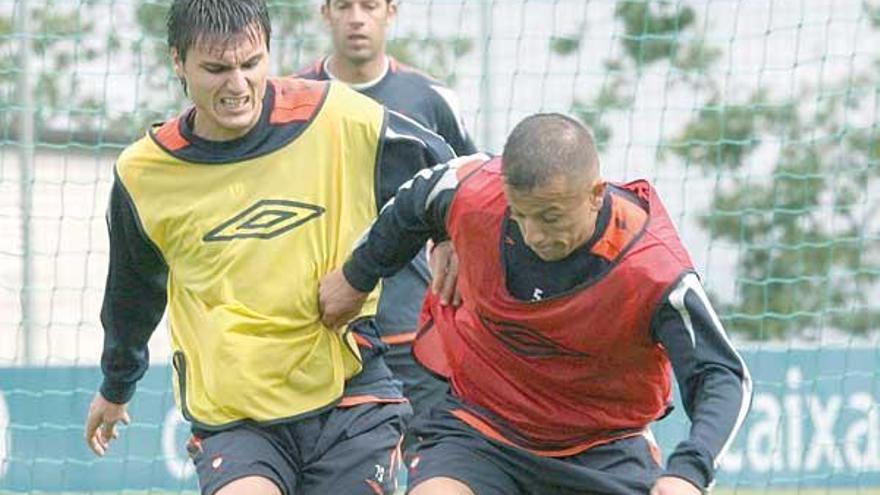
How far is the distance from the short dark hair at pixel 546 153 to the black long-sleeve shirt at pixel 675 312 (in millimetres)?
203

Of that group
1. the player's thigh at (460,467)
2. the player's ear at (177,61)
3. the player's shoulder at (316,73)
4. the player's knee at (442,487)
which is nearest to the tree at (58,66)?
the player's shoulder at (316,73)

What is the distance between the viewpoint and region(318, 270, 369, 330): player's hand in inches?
197

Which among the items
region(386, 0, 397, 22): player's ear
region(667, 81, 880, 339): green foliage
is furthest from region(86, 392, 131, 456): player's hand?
region(667, 81, 880, 339): green foliage

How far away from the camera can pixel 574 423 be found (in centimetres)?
493

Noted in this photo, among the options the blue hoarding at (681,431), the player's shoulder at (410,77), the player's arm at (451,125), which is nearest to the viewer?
the player's arm at (451,125)

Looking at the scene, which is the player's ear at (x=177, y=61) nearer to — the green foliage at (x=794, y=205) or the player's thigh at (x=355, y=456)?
the player's thigh at (x=355, y=456)

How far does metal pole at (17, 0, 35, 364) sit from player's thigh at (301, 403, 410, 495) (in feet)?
15.6

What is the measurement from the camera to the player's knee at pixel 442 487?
4.79m

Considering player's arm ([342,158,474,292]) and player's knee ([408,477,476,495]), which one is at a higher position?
player's arm ([342,158,474,292])

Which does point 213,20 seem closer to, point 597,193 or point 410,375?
point 597,193

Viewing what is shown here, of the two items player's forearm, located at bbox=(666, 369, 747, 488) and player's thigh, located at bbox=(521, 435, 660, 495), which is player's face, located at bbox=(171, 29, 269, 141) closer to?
player's thigh, located at bbox=(521, 435, 660, 495)

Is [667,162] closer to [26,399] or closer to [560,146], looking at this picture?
[26,399]

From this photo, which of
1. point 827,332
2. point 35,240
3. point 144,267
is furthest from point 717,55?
point 144,267

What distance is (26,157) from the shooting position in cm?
969
